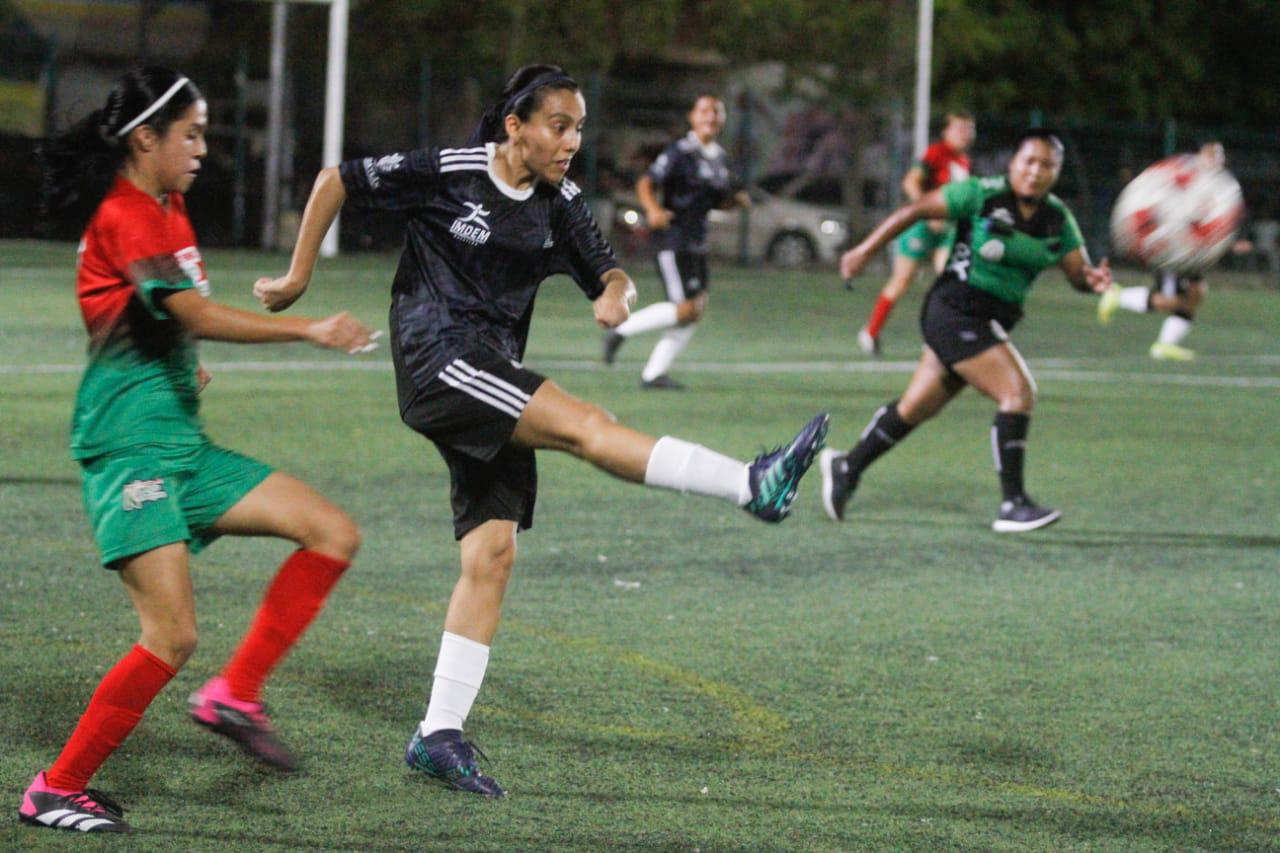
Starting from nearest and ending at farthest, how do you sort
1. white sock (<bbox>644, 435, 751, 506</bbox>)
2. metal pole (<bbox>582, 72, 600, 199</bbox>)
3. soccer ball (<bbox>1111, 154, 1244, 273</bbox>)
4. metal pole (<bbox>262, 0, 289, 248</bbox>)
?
white sock (<bbox>644, 435, 751, 506</bbox>), soccer ball (<bbox>1111, 154, 1244, 273</bbox>), metal pole (<bbox>262, 0, 289, 248</bbox>), metal pole (<bbox>582, 72, 600, 199</bbox>)

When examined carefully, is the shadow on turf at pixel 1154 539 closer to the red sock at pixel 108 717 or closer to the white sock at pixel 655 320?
the red sock at pixel 108 717

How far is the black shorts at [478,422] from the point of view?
17.4 ft

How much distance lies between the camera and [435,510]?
10219 mm

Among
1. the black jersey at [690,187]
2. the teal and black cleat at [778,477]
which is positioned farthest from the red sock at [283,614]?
the black jersey at [690,187]

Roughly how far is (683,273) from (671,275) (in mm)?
104

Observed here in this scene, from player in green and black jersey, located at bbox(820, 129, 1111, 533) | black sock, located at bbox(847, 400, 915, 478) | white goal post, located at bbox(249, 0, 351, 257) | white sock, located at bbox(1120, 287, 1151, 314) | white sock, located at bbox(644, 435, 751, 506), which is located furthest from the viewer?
white goal post, located at bbox(249, 0, 351, 257)

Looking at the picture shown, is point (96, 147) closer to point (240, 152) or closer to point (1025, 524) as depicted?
point (1025, 524)

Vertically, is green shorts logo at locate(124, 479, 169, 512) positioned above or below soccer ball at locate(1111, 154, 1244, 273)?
below

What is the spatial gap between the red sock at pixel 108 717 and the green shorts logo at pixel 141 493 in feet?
1.23

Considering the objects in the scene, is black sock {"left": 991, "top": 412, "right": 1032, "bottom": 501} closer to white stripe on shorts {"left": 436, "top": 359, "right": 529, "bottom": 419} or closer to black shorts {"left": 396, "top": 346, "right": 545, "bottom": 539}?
black shorts {"left": 396, "top": 346, "right": 545, "bottom": 539}

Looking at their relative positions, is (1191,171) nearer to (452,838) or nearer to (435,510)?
(435,510)

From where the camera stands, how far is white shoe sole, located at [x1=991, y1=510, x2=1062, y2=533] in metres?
9.98

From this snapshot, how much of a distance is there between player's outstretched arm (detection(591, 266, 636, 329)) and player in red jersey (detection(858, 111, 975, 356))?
1161 cm

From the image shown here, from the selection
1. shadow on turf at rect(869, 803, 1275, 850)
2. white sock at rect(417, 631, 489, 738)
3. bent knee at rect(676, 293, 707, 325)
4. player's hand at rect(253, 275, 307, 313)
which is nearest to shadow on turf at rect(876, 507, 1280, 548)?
shadow on turf at rect(869, 803, 1275, 850)
